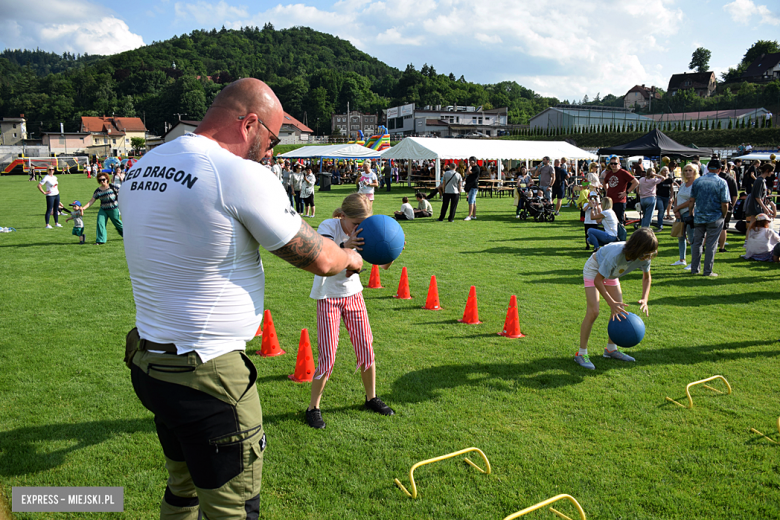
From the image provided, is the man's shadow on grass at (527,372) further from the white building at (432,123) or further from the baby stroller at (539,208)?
the white building at (432,123)

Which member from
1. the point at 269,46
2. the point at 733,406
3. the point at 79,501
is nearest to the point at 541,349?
the point at 733,406

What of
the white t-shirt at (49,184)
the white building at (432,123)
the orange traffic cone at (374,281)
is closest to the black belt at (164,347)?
the orange traffic cone at (374,281)

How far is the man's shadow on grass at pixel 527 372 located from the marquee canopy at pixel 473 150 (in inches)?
897

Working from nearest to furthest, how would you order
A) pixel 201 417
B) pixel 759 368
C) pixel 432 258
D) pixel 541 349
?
1. pixel 201 417
2. pixel 759 368
3. pixel 541 349
4. pixel 432 258

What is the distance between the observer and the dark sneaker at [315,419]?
413 cm

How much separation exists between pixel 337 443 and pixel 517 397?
1.84 m

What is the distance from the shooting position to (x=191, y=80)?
407ft

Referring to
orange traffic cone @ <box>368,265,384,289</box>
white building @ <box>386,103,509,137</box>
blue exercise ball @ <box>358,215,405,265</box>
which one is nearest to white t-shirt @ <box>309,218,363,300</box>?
blue exercise ball @ <box>358,215,405,265</box>

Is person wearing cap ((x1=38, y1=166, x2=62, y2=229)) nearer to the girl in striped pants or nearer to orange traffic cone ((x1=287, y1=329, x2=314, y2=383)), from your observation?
orange traffic cone ((x1=287, y1=329, x2=314, y2=383))

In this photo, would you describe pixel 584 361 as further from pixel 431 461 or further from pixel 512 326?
pixel 431 461

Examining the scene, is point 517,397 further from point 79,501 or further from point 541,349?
point 79,501

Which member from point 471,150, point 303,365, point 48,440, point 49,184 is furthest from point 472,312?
point 471,150

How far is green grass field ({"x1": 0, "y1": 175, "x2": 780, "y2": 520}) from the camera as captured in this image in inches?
132

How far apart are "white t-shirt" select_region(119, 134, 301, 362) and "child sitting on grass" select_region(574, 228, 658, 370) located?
3.81m
